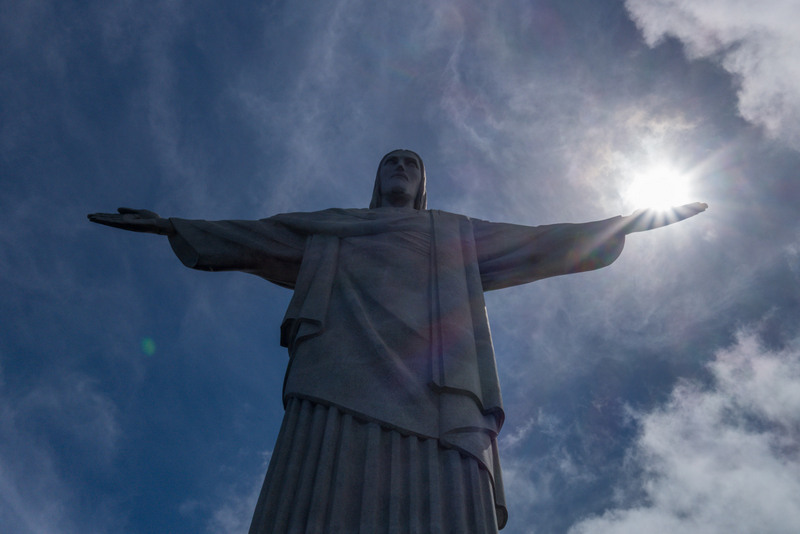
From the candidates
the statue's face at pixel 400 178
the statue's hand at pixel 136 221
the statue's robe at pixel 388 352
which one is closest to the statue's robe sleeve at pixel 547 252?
the statue's robe at pixel 388 352

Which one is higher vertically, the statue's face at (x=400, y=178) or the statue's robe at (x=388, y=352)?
the statue's face at (x=400, y=178)

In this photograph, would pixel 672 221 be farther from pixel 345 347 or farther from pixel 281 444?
pixel 281 444

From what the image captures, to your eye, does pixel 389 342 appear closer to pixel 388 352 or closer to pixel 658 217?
pixel 388 352

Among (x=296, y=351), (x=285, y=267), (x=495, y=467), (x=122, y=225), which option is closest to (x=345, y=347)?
(x=296, y=351)

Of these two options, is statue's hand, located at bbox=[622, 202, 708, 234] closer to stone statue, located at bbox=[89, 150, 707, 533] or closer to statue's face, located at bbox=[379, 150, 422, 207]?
stone statue, located at bbox=[89, 150, 707, 533]

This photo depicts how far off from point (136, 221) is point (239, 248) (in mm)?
1323

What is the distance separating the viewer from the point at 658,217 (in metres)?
9.20

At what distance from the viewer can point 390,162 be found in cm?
1134

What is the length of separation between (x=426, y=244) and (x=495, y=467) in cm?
323

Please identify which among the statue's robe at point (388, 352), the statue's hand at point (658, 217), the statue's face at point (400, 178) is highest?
the statue's face at point (400, 178)

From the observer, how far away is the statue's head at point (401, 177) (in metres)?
11.0

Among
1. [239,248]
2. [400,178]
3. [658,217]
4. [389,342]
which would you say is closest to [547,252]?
[658,217]

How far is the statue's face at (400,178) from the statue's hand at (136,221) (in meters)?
3.15

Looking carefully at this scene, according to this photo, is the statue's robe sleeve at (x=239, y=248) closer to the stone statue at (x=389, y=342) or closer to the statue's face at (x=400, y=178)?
the stone statue at (x=389, y=342)
